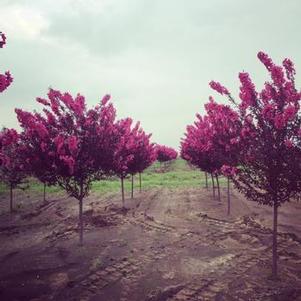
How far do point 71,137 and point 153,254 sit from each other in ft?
15.3

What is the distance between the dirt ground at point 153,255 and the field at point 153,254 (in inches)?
1.1

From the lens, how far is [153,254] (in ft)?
35.7

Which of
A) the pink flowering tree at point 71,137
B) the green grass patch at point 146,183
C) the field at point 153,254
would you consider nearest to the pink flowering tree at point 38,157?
the pink flowering tree at point 71,137

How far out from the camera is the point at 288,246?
450 inches

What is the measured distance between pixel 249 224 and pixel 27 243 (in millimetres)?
9498

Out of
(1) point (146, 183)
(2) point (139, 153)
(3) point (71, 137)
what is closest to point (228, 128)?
(3) point (71, 137)

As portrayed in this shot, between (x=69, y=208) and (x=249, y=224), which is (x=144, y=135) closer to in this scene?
(x=69, y=208)

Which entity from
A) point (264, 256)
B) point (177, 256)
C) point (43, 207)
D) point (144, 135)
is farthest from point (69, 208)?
point (264, 256)

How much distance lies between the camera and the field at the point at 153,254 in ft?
26.6

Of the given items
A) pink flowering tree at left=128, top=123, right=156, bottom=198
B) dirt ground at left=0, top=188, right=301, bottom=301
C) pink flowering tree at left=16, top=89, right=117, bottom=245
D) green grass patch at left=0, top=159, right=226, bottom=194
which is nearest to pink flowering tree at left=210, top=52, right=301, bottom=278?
dirt ground at left=0, top=188, right=301, bottom=301

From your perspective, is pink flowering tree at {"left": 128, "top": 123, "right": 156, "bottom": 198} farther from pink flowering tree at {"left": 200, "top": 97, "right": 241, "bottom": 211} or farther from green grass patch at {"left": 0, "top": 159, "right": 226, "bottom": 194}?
pink flowering tree at {"left": 200, "top": 97, "right": 241, "bottom": 211}

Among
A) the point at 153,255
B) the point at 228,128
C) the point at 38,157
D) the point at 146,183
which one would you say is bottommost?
the point at 153,255

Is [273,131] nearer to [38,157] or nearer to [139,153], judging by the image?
[38,157]

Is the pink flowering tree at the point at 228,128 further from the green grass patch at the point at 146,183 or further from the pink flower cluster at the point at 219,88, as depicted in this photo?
the green grass patch at the point at 146,183
